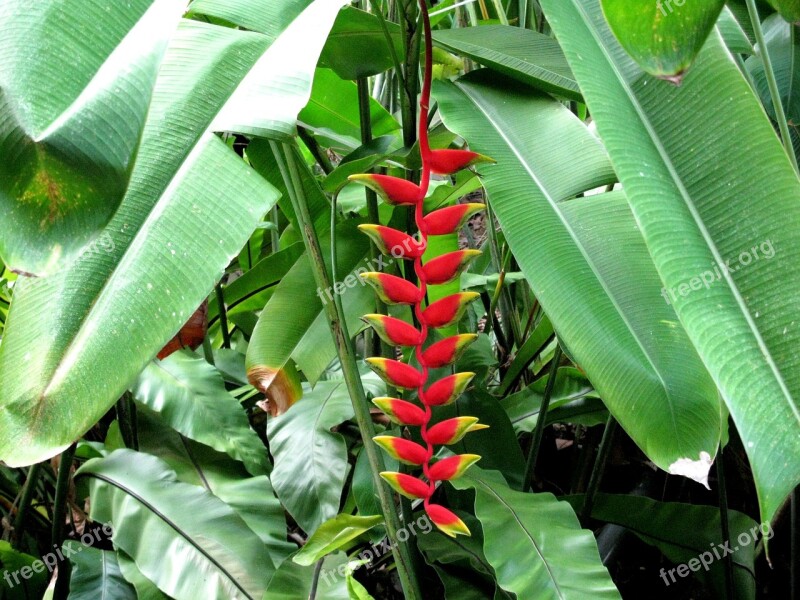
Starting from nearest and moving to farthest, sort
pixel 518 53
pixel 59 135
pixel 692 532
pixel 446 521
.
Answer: pixel 59 135
pixel 446 521
pixel 518 53
pixel 692 532

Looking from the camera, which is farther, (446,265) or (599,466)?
(599,466)

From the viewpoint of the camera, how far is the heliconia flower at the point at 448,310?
1.93 feet

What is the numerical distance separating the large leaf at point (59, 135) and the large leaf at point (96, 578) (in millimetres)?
666

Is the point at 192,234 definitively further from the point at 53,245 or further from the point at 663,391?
the point at 663,391

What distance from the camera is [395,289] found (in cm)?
59

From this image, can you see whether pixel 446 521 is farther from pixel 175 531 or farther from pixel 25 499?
pixel 25 499

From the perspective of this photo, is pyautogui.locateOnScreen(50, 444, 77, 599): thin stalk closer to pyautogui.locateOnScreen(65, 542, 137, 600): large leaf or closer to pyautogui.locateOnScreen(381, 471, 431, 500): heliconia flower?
pyautogui.locateOnScreen(65, 542, 137, 600): large leaf

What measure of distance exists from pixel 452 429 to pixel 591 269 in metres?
0.19

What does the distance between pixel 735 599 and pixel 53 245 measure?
3.17ft

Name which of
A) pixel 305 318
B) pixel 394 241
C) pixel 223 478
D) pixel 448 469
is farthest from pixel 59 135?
pixel 223 478

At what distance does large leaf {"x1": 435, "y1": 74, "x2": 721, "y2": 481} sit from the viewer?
0.49 m

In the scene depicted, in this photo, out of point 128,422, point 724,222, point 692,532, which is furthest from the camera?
point 128,422

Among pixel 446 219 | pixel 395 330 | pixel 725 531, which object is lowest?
pixel 725 531

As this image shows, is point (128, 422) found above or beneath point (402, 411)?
beneath
